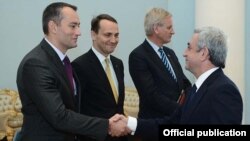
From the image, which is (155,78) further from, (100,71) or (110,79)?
(100,71)

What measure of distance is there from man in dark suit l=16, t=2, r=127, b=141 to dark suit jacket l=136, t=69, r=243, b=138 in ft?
2.19

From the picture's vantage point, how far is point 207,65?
2.65 metres

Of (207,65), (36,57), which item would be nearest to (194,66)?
(207,65)

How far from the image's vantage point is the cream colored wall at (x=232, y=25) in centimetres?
514

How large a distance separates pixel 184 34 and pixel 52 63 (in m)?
3.73

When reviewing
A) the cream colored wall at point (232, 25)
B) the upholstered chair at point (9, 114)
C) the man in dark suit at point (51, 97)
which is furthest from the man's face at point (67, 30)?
the cream colored wall at point (232, 25)

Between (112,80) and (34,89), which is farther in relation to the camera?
(112,80)

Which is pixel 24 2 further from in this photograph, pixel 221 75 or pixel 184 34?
pixel 221 75

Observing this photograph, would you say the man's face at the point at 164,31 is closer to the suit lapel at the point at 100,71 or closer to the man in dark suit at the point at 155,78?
the man in dark suit at the point at 155,78

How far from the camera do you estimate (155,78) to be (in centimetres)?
369

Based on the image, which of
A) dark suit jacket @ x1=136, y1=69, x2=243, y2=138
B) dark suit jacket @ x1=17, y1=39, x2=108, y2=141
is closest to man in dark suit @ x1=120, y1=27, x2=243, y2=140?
dark suit jacket @ x1=136, y1=69, x2=243, y2=138

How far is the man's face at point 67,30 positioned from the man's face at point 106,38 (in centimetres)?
49

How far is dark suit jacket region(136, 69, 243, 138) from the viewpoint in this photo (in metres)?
2.39

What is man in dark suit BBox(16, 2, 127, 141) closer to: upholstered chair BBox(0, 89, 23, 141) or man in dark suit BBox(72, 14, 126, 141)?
man in dark suit BBox(72, 14, 126, 141)
